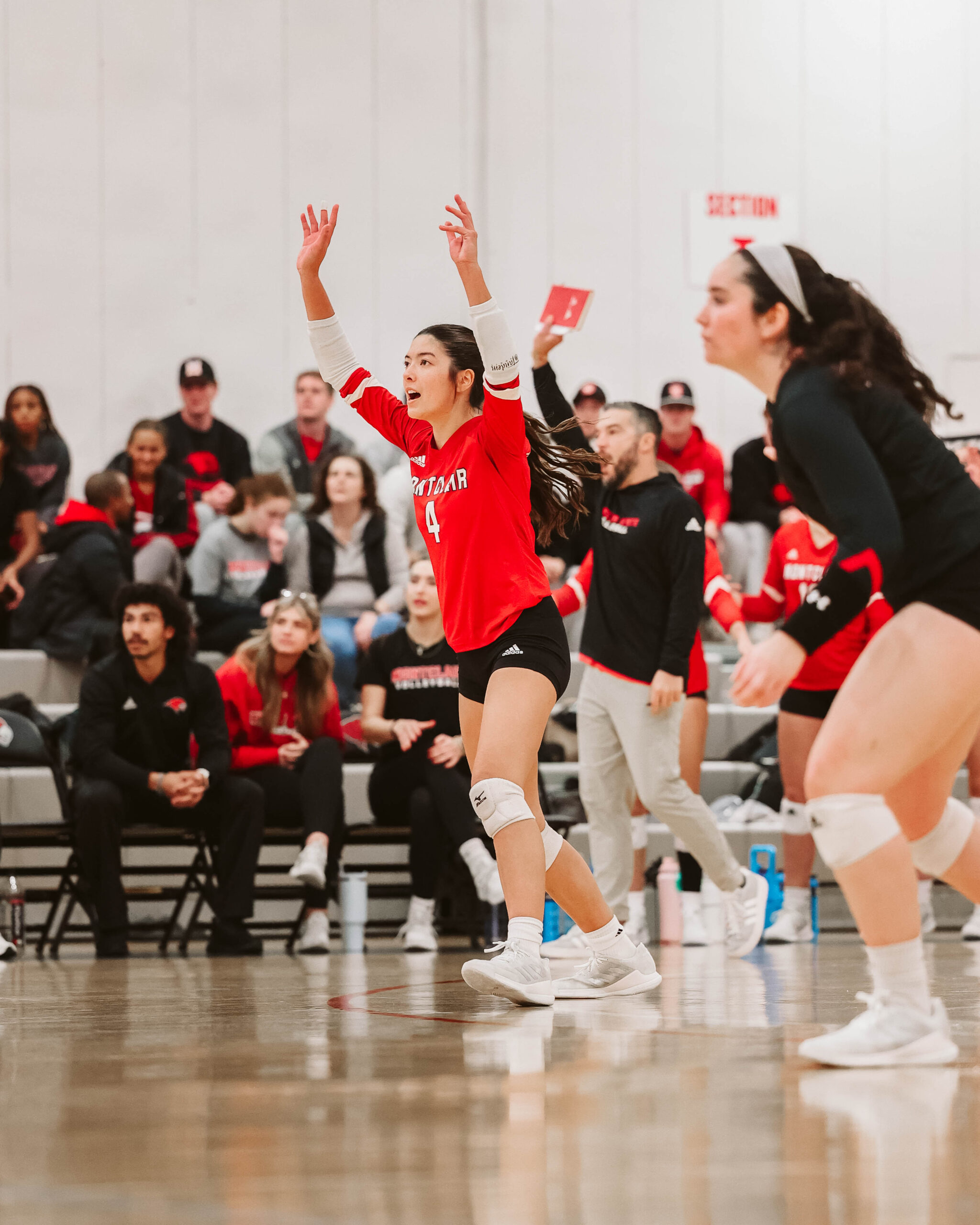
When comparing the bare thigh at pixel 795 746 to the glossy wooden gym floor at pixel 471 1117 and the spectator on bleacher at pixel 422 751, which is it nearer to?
the spectator on bleacher at pixel 422 751

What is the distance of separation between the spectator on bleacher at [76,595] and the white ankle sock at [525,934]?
4321 millimetres

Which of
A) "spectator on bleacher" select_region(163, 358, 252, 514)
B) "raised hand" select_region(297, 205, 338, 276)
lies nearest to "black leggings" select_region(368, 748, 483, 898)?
"raised hand" select_region(297, 205, 338, 276)

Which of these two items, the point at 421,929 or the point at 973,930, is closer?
the point at 421,929

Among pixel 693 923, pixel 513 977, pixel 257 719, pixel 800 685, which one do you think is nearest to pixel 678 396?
pixel 800 685

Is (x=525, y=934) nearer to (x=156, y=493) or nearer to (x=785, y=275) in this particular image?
(x=785, y=275)

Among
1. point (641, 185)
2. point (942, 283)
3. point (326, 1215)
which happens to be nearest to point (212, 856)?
point (326, 1215)

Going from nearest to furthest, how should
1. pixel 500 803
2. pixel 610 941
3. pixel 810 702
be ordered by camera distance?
pixel 500 803 → pixel 610 941 → pixel 810 702

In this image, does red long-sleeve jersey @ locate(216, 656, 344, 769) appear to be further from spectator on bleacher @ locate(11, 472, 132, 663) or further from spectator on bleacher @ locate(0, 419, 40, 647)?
spectator on bleacher @ locate(0, 419, 40, 647)

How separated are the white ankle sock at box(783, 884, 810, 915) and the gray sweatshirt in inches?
119

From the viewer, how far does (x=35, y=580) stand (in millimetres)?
7984

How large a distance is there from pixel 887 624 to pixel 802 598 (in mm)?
3656

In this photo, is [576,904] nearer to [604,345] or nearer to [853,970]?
[853,970]

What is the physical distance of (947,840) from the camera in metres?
2.73

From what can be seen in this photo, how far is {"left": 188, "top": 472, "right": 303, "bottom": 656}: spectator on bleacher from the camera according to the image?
7.84 meters
